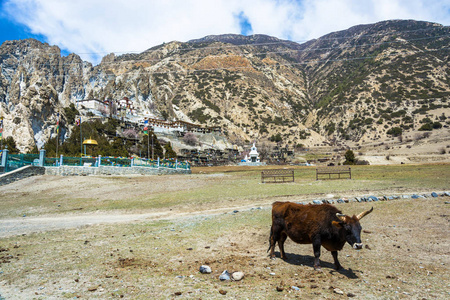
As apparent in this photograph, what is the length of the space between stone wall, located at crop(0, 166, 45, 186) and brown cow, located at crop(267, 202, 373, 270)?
31.8m

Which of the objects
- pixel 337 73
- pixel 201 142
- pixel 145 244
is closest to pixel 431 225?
pixel 145 244

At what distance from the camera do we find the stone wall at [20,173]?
28.2 metres

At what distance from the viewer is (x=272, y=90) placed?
6378 inches

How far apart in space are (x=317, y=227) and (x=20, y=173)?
114 feet

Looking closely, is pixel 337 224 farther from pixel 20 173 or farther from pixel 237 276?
pixel 20 173

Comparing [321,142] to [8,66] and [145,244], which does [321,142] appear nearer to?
[145,244]

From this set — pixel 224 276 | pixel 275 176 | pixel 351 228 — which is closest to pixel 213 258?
pixel 224 276

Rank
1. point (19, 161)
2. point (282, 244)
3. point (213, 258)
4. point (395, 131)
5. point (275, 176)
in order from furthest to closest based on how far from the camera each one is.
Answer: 1. point (395, 131)
2. point (19, 161)
3. point (275, 176)
4. point (213, 258)
5. point (282, 244)

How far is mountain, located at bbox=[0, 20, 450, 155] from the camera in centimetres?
9950

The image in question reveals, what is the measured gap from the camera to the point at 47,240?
9.56 meters

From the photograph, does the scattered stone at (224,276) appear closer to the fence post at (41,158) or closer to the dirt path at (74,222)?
the dirt path at (74,222)

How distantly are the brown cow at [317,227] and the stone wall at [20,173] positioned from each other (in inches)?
1253

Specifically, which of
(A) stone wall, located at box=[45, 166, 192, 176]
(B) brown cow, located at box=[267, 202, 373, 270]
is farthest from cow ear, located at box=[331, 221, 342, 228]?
(A) stone wall, located at box=[45, 166, 192, 176]

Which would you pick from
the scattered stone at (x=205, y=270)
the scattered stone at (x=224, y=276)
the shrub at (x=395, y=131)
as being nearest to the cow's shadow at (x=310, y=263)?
the scattered stone at (x=224, y=276)
